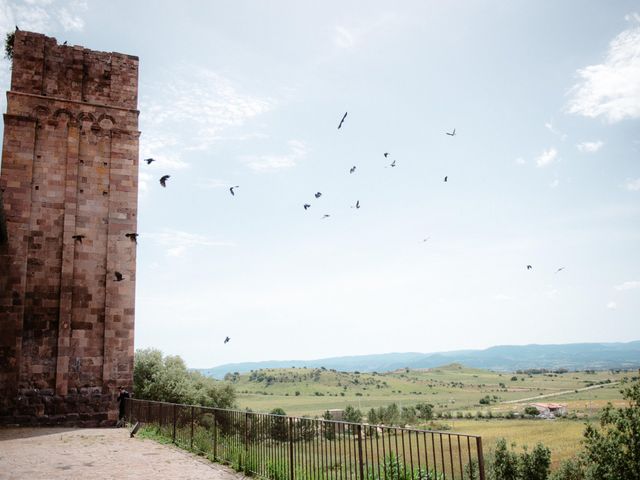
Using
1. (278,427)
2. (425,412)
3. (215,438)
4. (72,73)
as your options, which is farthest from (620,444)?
(425,412)

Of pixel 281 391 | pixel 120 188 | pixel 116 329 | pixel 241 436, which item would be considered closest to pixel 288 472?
pixel 241 436

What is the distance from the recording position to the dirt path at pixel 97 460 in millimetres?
9492

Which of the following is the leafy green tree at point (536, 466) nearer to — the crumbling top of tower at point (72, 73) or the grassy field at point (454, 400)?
the grassy field at point (454, 400)

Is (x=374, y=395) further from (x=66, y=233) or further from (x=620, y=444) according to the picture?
(x=66, y=233)

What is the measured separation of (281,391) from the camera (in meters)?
168

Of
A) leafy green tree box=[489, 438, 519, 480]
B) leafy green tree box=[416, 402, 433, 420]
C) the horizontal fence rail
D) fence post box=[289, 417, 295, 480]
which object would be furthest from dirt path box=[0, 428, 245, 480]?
leafy green tree box=[416, 402, 433, 420]

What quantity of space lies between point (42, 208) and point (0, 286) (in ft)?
11.7

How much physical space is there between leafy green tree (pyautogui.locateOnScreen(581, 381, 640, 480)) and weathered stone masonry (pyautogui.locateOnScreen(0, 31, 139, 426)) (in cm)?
4095

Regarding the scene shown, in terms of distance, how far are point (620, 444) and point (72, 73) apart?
5073 cm

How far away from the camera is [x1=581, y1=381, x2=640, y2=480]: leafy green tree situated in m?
41.3

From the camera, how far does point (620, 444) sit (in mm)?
42688

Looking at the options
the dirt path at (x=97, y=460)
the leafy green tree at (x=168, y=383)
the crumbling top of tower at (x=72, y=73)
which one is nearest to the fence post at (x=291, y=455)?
the dirt path at (x=97, y=460)

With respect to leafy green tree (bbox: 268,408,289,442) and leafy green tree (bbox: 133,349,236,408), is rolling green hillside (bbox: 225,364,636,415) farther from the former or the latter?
leafy green tree (bbox: 268,408,289,442)

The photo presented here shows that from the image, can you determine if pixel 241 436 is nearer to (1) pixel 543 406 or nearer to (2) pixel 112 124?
(2) pixel 112 124
